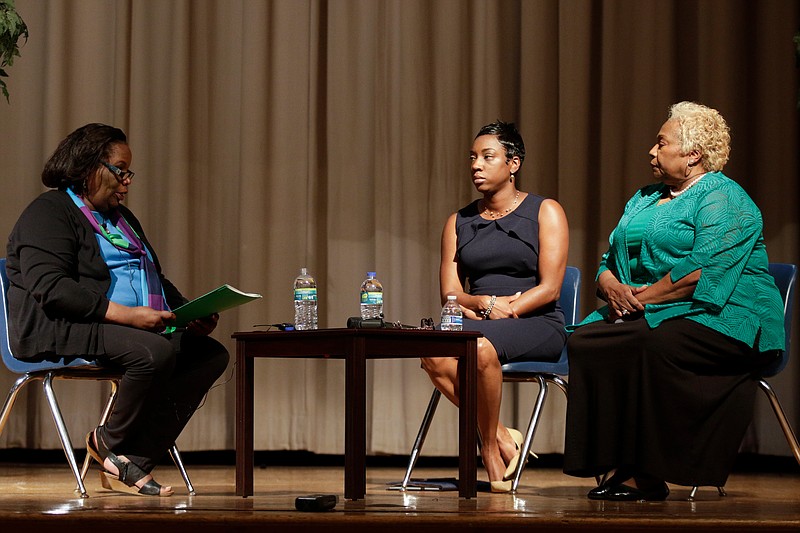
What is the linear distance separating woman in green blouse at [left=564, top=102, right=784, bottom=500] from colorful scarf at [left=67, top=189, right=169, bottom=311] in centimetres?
148

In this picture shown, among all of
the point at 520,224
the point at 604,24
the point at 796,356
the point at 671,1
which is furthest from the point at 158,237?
the point at 796,356

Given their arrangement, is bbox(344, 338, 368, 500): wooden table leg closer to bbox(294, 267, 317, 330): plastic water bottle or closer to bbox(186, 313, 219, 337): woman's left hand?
bbox(294, 267, 317, 330): plastic water bottle

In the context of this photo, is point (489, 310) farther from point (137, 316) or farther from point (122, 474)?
point (122, 474)

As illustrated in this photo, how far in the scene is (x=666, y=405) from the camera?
3.43 meters

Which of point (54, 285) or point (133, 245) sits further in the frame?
point (133, 245)

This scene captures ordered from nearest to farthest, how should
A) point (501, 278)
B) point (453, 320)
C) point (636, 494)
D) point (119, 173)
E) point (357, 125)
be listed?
point (636, 494) → point (453, 320) → point (119, 173) → point (501, 278) → point (357, 125)

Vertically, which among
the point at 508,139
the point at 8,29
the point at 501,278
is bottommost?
the point at 501,278

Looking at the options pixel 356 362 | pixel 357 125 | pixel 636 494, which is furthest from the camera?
pixel 357 125

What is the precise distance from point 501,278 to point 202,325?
46.0 inches

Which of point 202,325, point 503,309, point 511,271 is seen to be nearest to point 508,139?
point 511,271

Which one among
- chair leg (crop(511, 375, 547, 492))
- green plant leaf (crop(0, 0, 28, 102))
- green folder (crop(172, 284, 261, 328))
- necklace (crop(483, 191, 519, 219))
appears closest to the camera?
green folder (crop(172, 284, 261, 328))

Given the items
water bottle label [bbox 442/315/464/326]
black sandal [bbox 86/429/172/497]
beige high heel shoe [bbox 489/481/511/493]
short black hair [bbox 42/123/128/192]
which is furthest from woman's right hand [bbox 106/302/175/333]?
beige high heel shoe [bbox 489/481/511/493]

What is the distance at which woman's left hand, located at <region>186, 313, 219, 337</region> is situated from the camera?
12.6ft

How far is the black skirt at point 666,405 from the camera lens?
3.42 meters
